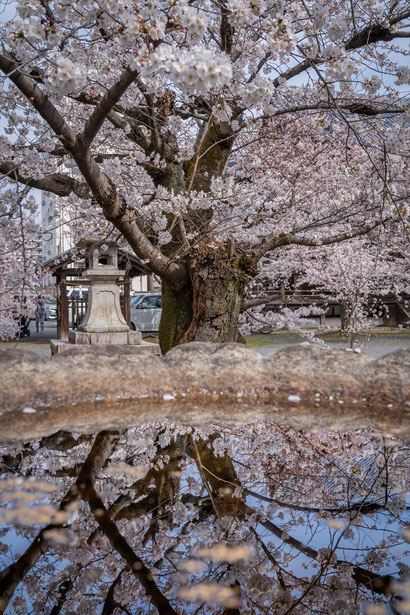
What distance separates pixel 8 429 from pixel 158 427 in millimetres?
682

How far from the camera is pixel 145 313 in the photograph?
18.8 meters

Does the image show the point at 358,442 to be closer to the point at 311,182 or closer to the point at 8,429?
the point at 8,429

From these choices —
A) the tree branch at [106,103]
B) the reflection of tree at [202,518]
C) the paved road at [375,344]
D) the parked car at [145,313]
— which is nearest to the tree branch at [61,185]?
the tree branch at [106,103]

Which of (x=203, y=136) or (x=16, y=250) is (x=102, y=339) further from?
(x=203, y=136)

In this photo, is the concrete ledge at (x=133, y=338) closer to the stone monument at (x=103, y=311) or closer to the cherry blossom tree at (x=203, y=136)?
the stone monument at (x=103, y=311)

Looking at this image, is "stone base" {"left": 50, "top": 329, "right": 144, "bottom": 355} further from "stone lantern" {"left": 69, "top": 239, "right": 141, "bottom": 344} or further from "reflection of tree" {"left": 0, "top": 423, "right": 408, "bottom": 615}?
"reflection of tree" {"left": 0, "top": 423, "right": 408, "bottom": 615}

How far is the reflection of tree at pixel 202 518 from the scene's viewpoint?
47.4 inches

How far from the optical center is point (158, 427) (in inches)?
93.4

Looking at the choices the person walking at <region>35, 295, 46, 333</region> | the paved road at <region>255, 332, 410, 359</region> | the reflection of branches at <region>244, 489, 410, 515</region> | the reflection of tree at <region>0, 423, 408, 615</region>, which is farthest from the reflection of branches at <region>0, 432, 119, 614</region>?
the paved road at <region>255, 332, 410, 359</region>

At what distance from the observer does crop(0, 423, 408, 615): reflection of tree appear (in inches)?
47.4

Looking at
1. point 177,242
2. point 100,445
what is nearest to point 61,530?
point 100,445

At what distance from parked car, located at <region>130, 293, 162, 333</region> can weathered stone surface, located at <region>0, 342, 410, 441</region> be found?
15998mm

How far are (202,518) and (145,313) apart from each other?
1739 centimetres

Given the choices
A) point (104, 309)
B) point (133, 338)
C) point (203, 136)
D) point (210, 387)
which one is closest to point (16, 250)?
point (104, 309)
